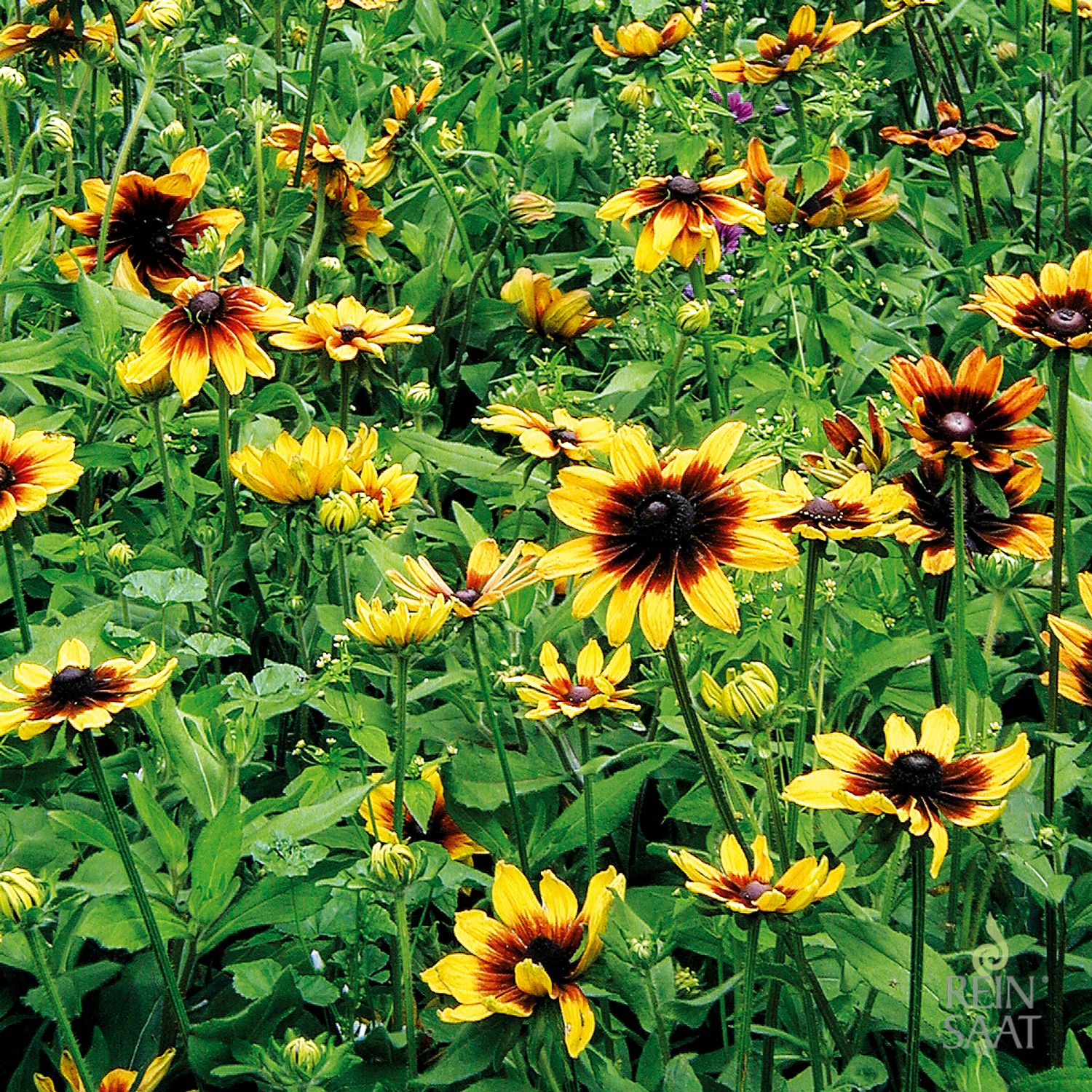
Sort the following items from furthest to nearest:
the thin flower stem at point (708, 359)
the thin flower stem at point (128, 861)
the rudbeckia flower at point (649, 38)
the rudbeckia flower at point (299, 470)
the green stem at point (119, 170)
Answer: the rudbeckia flower at point (649, 38), the green stem at point (119, 170), the thin flower stem at point (708, 359), the rudbeckia flower at point (299, 470), the thin flower stem at point (128, 861)

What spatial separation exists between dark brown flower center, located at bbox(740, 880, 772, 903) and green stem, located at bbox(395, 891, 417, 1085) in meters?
0.22

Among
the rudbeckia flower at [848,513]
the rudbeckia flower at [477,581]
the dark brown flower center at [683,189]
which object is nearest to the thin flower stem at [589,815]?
the rudbeckia flower at [477,581]

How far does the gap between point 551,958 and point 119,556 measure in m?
0.63

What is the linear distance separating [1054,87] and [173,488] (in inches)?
58.0

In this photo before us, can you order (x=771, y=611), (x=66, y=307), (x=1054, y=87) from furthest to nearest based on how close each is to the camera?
1. (x=1054, y=87)
2. (x=66, y=307)
3. (x=771, y=611)

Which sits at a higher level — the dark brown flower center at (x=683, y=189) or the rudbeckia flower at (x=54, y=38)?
the rudbeckia flower at (x=54, y=38)

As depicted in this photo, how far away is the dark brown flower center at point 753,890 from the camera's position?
0.78 meters

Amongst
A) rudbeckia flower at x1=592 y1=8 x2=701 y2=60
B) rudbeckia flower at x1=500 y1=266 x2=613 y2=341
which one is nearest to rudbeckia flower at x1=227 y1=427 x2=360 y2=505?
rudbeckia flower at x1=500 y1=266 x2=613 y2=341

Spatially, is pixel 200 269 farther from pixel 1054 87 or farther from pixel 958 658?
pixel 1054 87

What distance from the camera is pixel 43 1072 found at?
3.58 ft

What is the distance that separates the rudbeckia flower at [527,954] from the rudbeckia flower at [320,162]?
3.55 feet

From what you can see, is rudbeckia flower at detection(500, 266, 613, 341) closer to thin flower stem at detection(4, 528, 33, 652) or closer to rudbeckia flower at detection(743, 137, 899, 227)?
rudbeckia flower at detection(743, 137, 899, 227)

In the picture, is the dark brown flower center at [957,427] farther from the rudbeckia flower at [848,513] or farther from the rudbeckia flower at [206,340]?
the rudbeckia flower at [206,340]

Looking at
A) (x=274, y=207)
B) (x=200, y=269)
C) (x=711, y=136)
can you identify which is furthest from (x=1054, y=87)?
(x=200, y=269)
